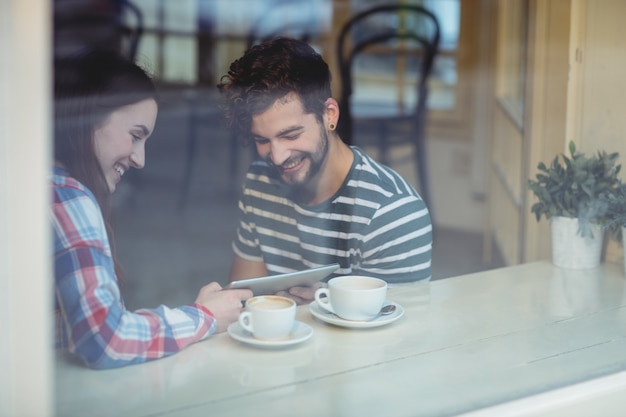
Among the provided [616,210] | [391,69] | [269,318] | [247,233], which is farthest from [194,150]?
[616,210]

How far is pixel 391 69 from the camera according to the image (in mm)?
1898

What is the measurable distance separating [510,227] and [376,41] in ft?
1.52

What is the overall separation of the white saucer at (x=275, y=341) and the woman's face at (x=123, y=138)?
0.77 feet

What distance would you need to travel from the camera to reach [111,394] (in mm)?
1020

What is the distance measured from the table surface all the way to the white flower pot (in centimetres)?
15

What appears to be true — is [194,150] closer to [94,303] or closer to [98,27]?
[98,27]

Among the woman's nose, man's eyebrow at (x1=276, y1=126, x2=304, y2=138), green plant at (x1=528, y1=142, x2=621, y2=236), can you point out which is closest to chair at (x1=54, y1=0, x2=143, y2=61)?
the woman's nose

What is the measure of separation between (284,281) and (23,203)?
0.54 meters

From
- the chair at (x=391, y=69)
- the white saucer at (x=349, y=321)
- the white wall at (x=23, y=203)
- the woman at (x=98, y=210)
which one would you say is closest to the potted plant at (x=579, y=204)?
the chair at (x=391, y=69)

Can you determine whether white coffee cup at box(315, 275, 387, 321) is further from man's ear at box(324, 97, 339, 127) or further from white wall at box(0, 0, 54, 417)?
white wall at box(0, 0, 54, 417)

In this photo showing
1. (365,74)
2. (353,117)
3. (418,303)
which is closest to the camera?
(418,303)

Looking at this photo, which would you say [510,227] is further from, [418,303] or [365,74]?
[418,303]

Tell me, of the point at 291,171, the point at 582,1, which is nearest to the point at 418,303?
the point at 291,171

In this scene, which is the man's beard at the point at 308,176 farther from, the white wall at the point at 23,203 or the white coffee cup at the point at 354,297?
the white wall at the point at 23,203
